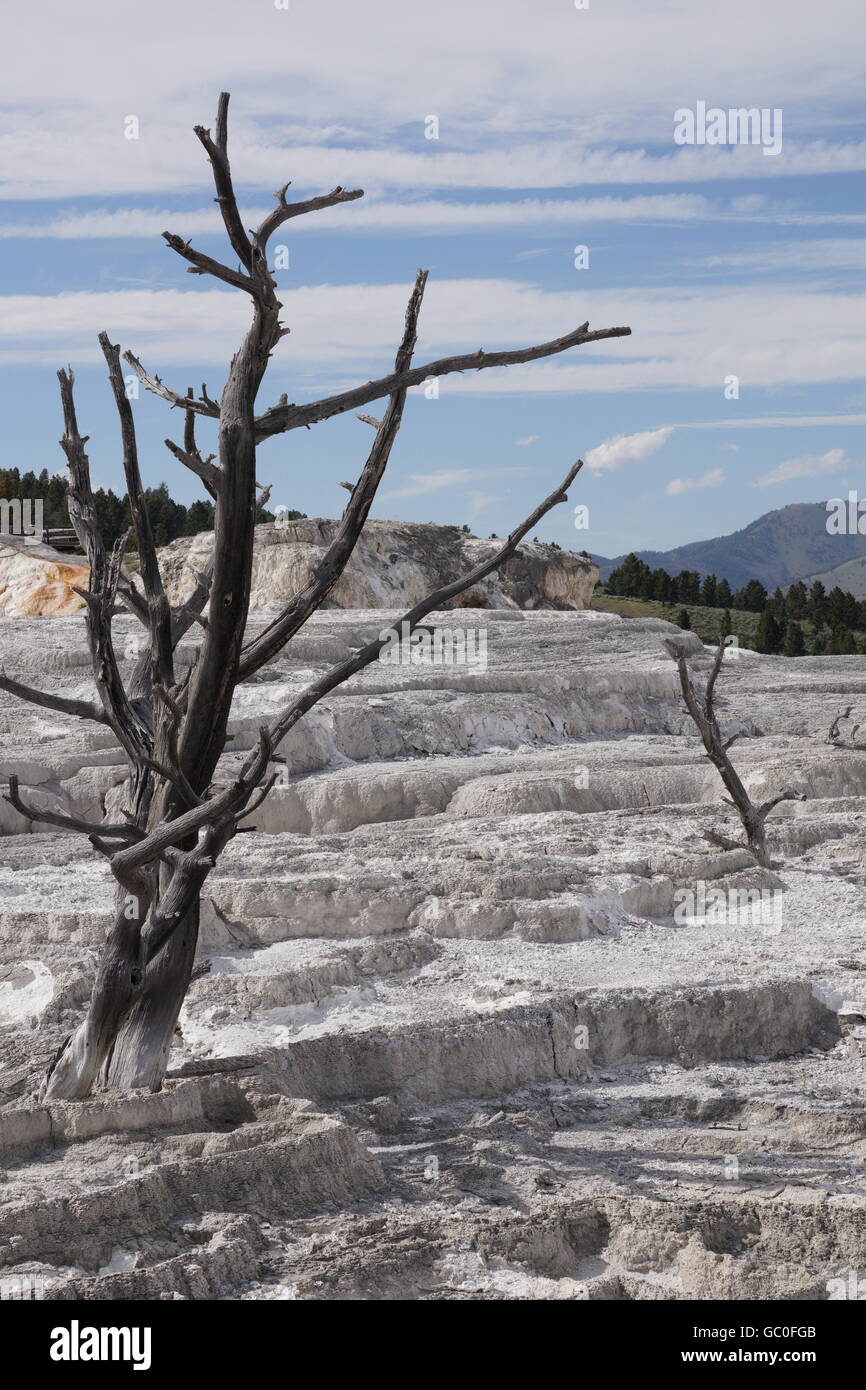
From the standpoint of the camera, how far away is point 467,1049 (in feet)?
23.7

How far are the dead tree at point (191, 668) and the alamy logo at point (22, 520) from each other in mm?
28869

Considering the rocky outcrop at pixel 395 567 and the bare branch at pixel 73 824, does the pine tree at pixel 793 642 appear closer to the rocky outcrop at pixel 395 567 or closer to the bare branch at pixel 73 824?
the rocky outcrop at pixel 395 567

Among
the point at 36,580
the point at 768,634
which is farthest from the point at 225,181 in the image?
the point at 768,634

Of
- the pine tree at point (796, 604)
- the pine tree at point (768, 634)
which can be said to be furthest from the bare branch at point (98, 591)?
the pine tree at point (796, 604)

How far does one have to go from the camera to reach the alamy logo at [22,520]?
34688mm

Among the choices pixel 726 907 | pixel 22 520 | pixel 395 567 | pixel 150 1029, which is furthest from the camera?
pixel 22 520

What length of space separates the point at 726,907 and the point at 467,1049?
3560 millimetres

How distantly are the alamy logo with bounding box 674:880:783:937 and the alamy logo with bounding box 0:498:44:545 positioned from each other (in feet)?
87.9

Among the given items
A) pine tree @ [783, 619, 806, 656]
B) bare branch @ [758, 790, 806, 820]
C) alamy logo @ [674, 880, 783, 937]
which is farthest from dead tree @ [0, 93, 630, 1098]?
pine tree @ [783, 619, 806, 656]

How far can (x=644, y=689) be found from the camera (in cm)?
1850

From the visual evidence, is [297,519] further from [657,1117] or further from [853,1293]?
[853,1293]
